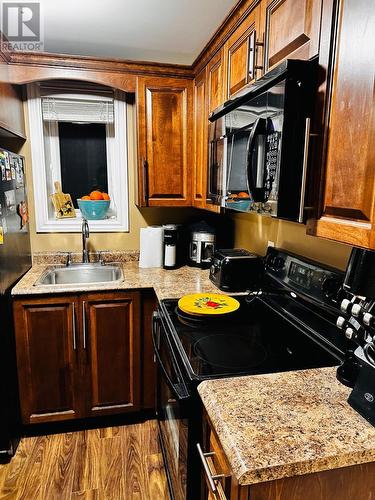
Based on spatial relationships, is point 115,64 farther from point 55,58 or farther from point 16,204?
point 16,204

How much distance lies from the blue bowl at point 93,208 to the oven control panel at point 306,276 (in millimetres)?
1337

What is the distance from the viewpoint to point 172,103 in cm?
232

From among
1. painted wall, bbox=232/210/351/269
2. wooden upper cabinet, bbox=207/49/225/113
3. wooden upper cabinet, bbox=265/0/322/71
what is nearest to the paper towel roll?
painted wall, bbox=232/210/351/269

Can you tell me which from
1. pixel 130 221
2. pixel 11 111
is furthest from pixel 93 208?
pixel 11 111

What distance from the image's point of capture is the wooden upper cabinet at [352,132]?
0.80m

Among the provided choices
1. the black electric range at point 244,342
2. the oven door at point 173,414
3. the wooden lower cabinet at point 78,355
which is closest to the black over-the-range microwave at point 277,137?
the black electric range at point 244,342

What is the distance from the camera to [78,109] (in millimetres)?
2525

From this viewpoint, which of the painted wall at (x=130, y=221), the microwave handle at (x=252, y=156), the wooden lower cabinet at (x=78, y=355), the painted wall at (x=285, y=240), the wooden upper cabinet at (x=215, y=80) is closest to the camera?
the microwave handle at (x=252, y=156)

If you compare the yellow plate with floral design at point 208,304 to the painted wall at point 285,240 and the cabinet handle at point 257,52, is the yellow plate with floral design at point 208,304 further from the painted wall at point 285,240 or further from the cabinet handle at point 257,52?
the cabinet handle at point 257,52

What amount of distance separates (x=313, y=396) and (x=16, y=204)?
1.95 m

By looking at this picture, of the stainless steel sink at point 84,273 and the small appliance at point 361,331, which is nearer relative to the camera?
the small appliance at point 361,331

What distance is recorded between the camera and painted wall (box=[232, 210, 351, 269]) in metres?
1.39

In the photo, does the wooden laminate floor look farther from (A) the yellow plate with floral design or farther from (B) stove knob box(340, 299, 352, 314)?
(B) stove knob box(340, 299, 352, 314)

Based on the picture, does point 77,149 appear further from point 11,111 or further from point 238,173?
point 238,173
